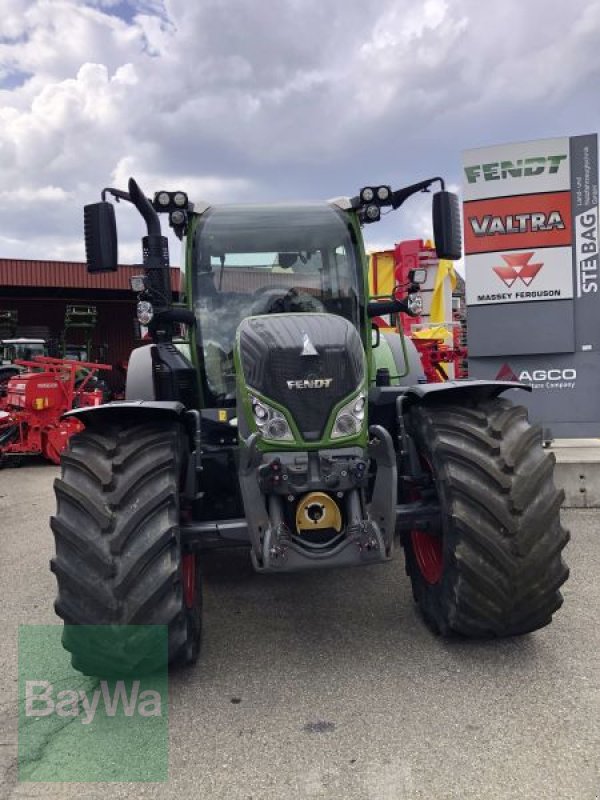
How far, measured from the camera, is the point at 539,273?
26.4ft

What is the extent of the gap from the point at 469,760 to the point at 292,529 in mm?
1184

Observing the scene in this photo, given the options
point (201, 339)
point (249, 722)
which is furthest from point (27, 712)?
point (201, 339)

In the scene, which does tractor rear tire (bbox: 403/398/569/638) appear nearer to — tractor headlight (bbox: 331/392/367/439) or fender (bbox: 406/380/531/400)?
fender (bbox: 406/380/531/400)

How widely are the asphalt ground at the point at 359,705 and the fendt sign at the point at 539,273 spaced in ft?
13.6

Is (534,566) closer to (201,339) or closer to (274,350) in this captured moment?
(274,350)

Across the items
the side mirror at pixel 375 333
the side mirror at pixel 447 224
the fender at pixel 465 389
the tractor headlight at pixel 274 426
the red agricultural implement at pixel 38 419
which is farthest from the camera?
the red agricultural implement at pixel 38 419

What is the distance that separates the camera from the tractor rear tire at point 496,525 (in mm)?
3068

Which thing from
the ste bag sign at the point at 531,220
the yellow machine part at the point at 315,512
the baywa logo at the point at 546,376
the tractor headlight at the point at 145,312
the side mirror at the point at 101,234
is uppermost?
the ste bag sign at the point at 531,220

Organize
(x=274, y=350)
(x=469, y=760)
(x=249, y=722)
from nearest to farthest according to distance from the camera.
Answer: (x=469, y=760)
(x=249, y=722)
(x=274, y=350)

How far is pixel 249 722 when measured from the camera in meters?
2.81

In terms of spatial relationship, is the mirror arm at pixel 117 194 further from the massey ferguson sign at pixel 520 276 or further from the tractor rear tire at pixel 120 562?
the massey ferguson sign at pixel 520 276

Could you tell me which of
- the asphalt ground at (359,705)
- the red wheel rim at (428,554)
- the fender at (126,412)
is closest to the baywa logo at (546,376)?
the asphalt ground at (359,705)

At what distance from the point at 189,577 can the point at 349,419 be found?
116 centimetres

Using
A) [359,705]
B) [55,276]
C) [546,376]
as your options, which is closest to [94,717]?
[359,705]
